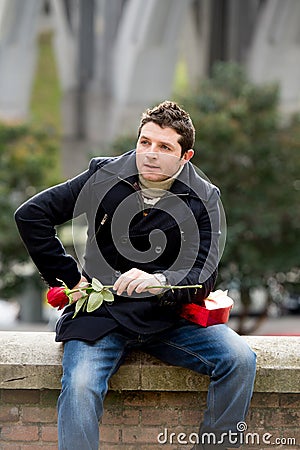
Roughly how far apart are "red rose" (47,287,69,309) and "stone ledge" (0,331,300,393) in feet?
0.94

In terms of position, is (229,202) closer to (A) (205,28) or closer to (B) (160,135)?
(B) (160,135)

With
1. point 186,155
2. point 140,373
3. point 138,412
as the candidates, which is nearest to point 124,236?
point 186,155

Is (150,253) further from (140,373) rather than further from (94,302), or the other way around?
(140,373)

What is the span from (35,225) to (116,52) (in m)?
18.4

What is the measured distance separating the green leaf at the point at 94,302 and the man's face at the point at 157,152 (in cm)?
64

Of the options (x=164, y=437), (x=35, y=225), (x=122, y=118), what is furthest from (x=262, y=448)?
(x=122, y=118)

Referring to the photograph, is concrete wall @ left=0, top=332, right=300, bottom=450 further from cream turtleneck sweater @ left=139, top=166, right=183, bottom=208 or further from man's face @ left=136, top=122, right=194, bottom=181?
man's face @ left=136, top=122, right=194, bottom=181

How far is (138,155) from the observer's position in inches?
171

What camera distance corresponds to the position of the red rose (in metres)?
4.42

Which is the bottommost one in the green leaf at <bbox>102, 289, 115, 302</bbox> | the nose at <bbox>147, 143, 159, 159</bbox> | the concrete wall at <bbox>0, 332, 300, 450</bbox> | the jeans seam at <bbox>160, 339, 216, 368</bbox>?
the concrete wall at <bbox>0, 332, 300, 450</bbox>

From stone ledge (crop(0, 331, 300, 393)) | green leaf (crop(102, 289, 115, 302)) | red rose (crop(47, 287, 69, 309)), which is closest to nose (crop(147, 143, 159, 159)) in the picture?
green leaf (crop(102, 289, 115, 302))

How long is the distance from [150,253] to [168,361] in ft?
1.99

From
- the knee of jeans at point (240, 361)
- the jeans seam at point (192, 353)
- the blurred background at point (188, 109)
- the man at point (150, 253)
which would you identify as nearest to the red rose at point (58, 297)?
the man at point (150, 253)

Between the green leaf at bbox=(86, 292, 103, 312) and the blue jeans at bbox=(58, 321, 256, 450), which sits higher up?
the green leaf at bbox=(86, 292, 103, 312)
